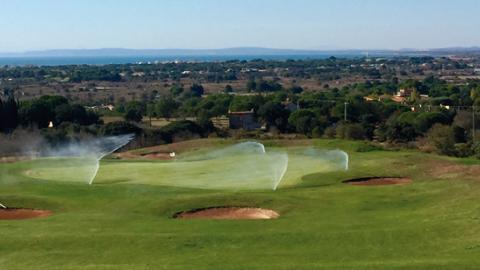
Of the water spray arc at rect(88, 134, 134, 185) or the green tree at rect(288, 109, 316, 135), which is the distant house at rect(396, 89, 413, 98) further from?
the water spray arc at rect(88, 134, 134, 185)

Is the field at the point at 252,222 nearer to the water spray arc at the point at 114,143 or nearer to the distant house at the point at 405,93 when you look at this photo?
the water spray arc at the point at 114,143

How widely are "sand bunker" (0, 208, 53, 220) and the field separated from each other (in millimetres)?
644

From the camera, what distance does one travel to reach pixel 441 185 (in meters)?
41.6

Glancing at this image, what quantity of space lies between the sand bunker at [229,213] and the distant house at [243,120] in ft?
188

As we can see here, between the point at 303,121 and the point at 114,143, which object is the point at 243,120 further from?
the point at 114,143

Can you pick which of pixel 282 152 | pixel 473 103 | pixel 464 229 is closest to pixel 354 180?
pixel 282 152

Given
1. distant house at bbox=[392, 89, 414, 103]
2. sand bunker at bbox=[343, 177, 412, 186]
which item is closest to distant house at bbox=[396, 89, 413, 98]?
distant house at bbox=[392, 89, 414, 103]

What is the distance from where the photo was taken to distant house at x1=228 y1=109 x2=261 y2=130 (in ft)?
312

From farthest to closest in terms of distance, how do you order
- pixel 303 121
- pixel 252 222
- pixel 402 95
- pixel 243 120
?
pixel 402 95, pixel 243 120, pixel 303 121, pixel 252 222

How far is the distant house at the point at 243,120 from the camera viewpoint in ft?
312

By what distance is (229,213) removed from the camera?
120 ft

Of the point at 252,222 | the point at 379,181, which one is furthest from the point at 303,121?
the point at 252,222

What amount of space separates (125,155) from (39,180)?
18764 mm

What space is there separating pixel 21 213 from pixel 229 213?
10474mm
